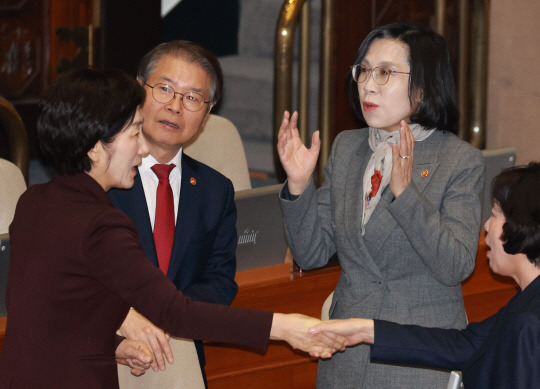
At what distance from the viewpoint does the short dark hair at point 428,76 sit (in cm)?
249

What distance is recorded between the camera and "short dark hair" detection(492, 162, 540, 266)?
2104 mm

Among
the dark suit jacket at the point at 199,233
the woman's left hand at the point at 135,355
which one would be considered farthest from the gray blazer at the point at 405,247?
the woman's left hand at the point at 135,355

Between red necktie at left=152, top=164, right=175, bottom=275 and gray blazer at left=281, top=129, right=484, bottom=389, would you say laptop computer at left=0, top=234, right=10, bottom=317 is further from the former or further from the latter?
gray blazer at left=281, top=129, right=484, bottom=389

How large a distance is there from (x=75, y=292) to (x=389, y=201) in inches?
35.5

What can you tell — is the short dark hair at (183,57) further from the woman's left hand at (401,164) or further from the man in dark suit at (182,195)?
the woman's left hand at (401,164)

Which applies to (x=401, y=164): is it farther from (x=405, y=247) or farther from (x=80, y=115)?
(x=80, y=115)

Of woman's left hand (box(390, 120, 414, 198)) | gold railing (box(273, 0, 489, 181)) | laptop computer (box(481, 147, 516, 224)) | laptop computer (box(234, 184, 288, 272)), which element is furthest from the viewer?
gold railing (box(273, 0, 489, 181))

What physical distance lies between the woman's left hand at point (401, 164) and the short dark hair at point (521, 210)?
25cm

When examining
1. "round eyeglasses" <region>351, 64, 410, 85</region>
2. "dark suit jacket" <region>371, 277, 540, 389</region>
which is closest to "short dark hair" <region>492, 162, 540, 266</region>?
"dark suit jacket" <region>371, 277, 540, 389</region>

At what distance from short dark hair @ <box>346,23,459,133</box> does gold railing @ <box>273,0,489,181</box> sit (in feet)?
4.18

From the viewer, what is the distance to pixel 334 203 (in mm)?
2566

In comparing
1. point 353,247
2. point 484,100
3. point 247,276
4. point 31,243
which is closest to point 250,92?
point 484,100

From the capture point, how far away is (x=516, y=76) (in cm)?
442

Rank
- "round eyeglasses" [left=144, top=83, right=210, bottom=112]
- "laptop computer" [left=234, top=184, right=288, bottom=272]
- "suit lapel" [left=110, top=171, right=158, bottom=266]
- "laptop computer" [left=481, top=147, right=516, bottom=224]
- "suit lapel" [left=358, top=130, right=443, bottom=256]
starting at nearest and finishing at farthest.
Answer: "suit lapel" [left=358, top=130, right=443, bottom=256] → "suit lapel" [left=110, top=171, right=158, bottom=266] → "round eyeglasses" [left=144, top=83, right=210, bottom=112] → "laptop computer" [left=234, top=184, right=288, bottom=272] → "laptop computer" [left=481, top=147, right=516, bottom=224]
